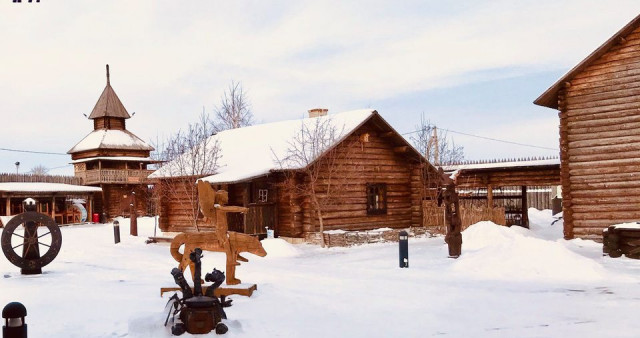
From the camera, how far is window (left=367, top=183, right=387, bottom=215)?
2520 cm

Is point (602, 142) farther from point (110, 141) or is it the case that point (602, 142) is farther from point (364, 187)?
point (110, 141)

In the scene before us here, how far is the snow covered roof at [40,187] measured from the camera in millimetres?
37531

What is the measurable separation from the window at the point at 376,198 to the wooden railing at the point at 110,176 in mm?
26683

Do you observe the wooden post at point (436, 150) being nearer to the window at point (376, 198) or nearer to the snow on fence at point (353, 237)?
the window at point (376, 198)

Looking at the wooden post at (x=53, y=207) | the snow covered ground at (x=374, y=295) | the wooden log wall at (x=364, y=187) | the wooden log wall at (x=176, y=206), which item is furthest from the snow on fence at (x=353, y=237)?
the wooden post at (x=53, y=207)

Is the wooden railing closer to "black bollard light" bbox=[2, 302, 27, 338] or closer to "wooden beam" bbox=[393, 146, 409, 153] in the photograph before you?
"wooden beam" bbox=[393, 146, 409, 153]

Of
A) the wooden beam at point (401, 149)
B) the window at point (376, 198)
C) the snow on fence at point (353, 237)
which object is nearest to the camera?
the snow on fence at point (353, 237)

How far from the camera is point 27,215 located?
1427 cm

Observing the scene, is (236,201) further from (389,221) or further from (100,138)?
(100,138)

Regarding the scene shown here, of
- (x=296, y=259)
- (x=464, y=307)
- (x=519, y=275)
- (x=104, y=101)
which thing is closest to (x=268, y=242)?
(x=296, y=259)

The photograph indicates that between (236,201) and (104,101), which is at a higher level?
(104,101)

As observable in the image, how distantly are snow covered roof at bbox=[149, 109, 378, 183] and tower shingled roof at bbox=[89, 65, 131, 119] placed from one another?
997 inches

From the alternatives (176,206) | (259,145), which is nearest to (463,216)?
(259,145)

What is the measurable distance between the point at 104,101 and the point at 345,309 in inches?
1886
